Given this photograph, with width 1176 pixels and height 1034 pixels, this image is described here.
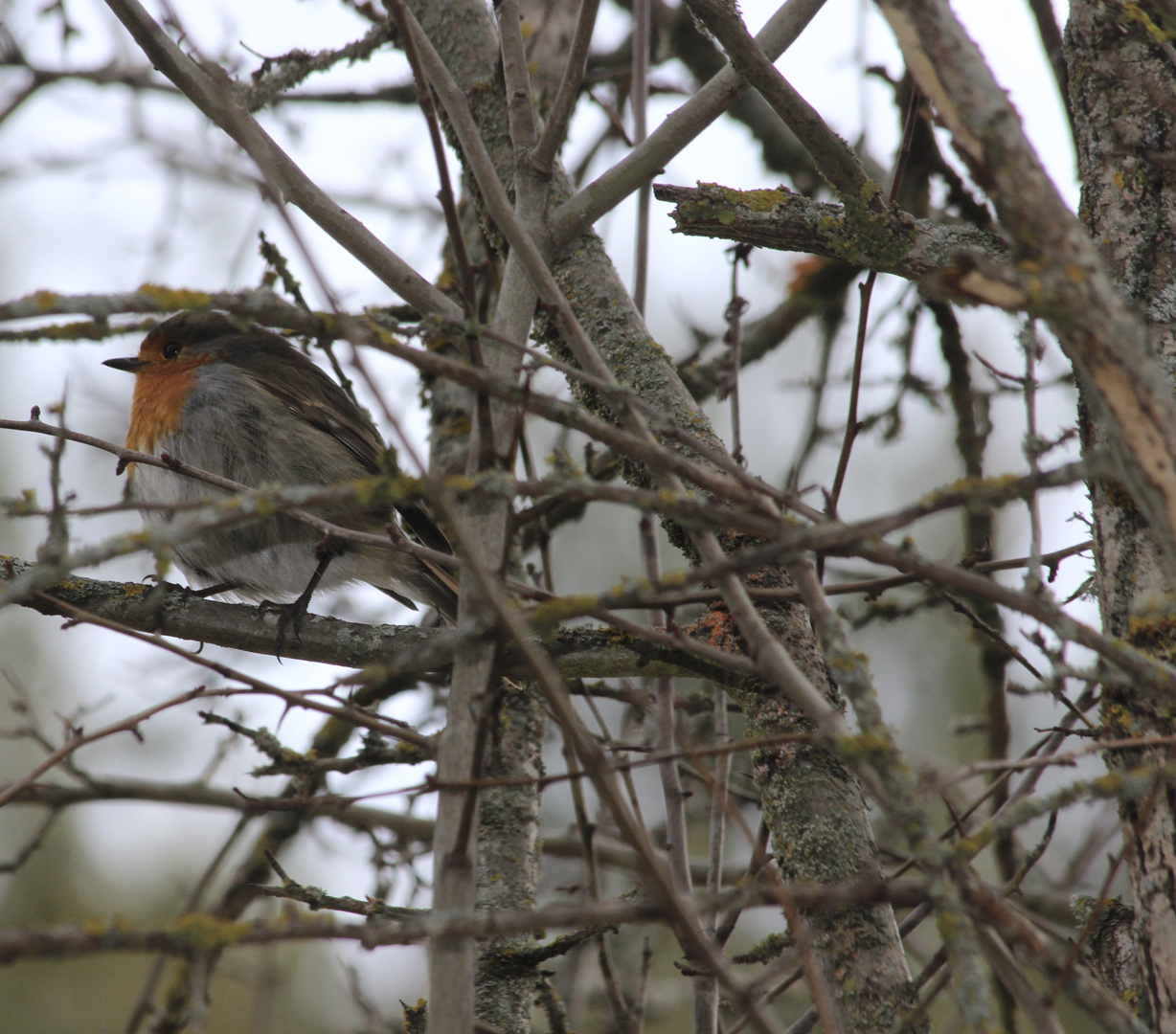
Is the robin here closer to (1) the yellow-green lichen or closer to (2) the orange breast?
(2) the orange breast

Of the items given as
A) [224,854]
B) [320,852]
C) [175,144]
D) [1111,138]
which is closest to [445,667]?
[224,854]

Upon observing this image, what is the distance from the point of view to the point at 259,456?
403cm

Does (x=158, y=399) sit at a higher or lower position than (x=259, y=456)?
higher

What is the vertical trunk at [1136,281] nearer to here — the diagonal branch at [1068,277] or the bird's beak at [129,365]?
the diagonal branch at [1068,277]

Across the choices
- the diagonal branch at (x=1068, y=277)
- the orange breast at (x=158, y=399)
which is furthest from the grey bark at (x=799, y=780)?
the orange breast at (x=158, y=399)

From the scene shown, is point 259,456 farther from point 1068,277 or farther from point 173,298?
point 1068,277

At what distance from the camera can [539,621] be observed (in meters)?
1.43

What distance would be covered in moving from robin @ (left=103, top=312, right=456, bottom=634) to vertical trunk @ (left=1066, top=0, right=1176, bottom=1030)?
2.46 meters

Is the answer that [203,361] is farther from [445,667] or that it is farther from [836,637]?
[836,637]


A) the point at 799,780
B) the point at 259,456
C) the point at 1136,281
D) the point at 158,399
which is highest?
the point at 158,399

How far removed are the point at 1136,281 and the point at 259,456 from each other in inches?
118

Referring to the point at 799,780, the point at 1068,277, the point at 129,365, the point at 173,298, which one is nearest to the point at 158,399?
the point at 129,365

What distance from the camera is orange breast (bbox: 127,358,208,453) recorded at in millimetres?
4121

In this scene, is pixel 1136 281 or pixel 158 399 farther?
pixel 158 399
